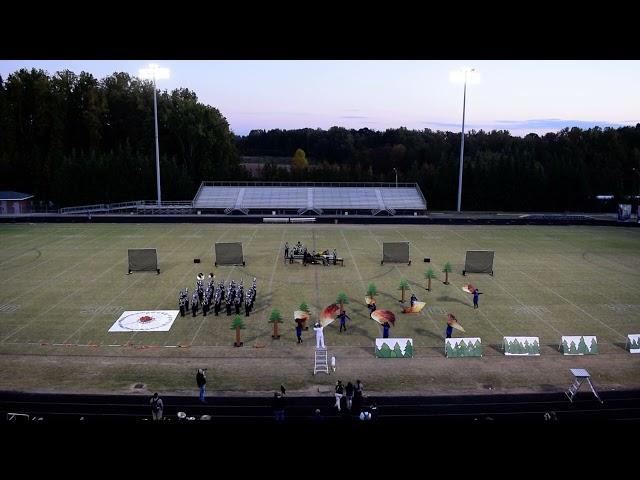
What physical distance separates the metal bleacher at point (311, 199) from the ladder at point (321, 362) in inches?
1462

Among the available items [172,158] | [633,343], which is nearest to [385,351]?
[633,343]

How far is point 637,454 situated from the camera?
2.88 m

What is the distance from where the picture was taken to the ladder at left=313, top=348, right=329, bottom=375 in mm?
18406

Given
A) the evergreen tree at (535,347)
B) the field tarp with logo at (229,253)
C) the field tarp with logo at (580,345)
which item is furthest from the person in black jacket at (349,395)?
the field tarp with logo at (229,253)

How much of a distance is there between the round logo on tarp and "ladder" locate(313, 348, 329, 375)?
716 cm

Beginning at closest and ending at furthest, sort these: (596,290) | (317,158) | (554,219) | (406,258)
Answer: (596,290) < (406,258) < (554,219) < (317,158)

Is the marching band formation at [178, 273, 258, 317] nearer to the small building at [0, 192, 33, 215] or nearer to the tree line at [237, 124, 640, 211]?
the small building at [0, 192, 33, 215]

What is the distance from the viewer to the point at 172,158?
66688mm

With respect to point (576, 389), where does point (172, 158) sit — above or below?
above

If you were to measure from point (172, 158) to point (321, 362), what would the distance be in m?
53.0

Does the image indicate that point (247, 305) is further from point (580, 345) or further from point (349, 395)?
point (580, 345)
